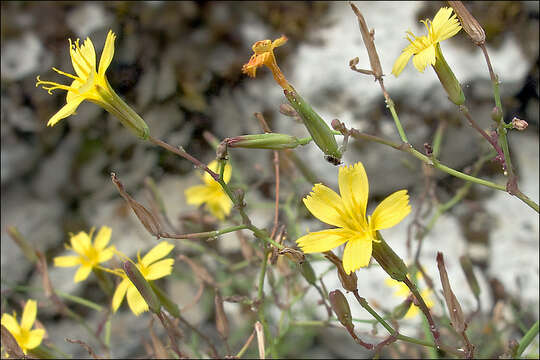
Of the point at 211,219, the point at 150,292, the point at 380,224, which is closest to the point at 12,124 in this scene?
the point at 211,219

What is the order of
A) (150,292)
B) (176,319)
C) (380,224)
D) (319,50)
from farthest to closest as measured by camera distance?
1. (319,50)
2. (176,319)
3. (150,292)
4. (380,224)

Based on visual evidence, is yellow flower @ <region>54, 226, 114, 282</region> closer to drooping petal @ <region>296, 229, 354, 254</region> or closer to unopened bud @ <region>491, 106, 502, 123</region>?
drooping petal @ <region>296, 229, 354, 254</region>

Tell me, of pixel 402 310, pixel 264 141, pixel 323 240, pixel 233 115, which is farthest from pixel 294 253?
pixel 233 115

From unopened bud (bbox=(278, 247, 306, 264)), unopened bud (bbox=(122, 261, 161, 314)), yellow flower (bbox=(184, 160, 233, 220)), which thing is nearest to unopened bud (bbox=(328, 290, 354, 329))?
unopened bud (bbox=(278, 247, 306, 264))

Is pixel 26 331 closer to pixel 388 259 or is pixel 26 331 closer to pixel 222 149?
pixel 222 149

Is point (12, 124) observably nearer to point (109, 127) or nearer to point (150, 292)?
point (109, 127)

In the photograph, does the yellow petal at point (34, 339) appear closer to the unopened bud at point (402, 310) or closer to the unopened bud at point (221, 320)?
the unopened bud at point (221, 320)
